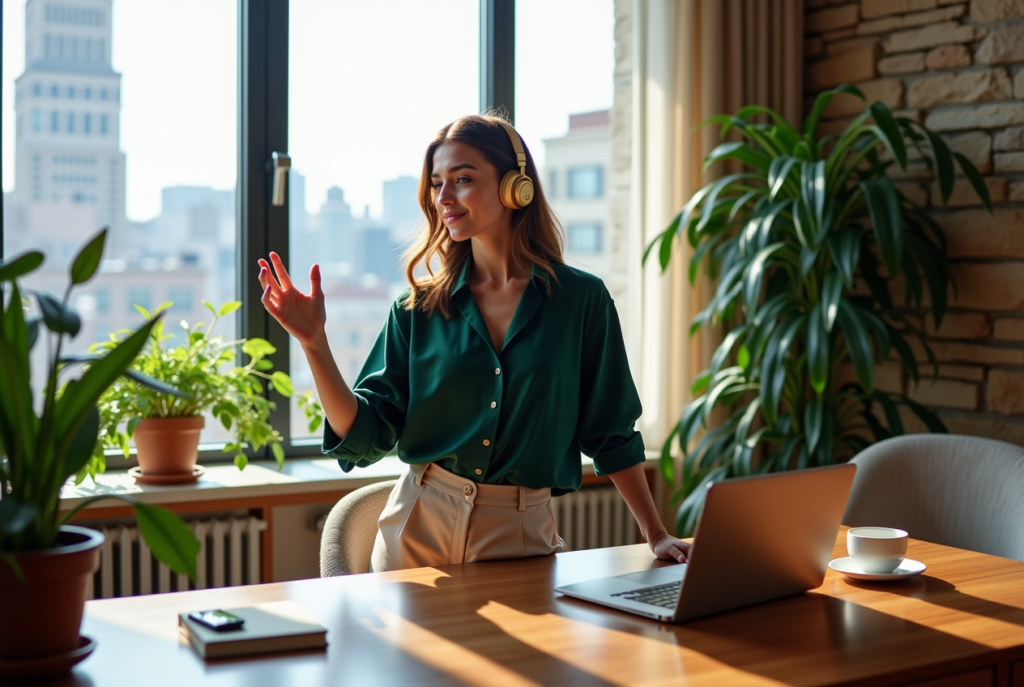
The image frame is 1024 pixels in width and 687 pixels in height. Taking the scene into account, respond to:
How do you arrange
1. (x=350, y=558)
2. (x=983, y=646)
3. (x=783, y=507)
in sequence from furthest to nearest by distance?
(x=350, y=558) < (x=783, y=507) < (x=983, y=646)

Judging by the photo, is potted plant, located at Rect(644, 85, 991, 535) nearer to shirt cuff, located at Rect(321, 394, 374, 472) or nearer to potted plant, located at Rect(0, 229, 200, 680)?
shirt cuff, located at Rect(321, 394, 374, 472)

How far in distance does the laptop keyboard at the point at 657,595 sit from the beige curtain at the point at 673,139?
1.90m

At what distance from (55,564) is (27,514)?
73 mm

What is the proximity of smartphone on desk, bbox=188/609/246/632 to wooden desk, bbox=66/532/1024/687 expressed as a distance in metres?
0.04

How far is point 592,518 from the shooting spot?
10.8ft

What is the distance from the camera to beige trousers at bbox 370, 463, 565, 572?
5.95 feet

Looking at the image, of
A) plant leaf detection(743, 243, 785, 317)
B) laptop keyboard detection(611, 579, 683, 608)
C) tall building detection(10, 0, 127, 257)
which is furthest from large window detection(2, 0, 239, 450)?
laptop keyboard detection(611, 579, 683, 608)

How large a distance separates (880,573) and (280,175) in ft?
6.76

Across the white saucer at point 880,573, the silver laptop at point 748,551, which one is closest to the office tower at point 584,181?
the white saucer at point 880,573

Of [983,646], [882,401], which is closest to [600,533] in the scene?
[882,401]

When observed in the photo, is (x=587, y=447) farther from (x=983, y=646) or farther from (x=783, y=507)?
(x=983, y=646)

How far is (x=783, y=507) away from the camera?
1420 millimetres

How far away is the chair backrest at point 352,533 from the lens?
190 centimetres

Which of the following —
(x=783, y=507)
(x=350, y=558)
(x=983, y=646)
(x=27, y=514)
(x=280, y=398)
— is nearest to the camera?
(x=27, y=514)
